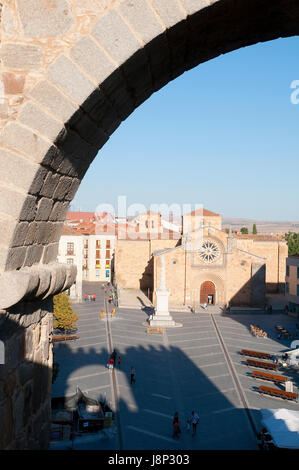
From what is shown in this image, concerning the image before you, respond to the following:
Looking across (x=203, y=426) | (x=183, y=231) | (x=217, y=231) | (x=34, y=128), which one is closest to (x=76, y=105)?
(x=34, y=128)

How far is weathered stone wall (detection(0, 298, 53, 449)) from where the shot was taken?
9.28ft

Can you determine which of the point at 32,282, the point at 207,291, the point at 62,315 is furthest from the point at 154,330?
the point at 32,282

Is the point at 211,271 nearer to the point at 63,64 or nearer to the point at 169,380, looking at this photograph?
the point at 169,380

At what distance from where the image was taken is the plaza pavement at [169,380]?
15.0 m

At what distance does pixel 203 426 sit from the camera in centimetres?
1582

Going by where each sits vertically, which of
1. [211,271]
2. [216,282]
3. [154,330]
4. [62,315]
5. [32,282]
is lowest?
[154,330]

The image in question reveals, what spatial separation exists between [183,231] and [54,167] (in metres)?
52.3

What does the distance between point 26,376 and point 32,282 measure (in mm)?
858

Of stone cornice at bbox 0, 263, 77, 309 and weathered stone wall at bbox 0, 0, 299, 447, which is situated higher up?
weathered stone wall at bbox 0, 0, 299, 447

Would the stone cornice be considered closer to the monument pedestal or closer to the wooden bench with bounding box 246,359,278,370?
the wooden bench with bounding box 246,359,278,370

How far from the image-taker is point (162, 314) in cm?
3472

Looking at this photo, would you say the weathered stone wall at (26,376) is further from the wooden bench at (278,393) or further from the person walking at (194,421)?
the wooden bench at (278,393)

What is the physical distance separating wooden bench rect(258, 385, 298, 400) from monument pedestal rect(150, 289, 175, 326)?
1488cm

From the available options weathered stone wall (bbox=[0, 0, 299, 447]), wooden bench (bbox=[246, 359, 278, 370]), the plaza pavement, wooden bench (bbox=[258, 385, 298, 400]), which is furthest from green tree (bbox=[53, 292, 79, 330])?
weathered stone wall (bbox=[0, 0, 299, 447])
